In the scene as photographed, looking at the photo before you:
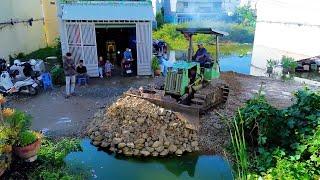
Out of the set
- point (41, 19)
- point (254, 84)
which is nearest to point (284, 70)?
point (254, 84)

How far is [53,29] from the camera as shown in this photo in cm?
2192

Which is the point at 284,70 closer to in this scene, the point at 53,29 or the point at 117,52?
the point at 117,52

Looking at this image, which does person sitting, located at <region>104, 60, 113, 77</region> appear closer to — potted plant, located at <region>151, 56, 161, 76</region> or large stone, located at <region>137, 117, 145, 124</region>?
potted plant, located at <region>151, 56, 161, 76</region>

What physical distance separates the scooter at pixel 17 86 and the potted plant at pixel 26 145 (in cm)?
548

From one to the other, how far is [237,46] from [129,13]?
51.6 feet

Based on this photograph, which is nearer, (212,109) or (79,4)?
(212,109)

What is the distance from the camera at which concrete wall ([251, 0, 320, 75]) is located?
65.5ft

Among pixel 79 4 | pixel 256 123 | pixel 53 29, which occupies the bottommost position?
pixel 256 123

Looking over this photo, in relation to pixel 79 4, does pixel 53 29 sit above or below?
below

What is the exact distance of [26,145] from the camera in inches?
226

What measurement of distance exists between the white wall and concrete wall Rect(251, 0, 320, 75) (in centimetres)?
1322

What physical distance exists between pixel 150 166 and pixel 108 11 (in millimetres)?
7727

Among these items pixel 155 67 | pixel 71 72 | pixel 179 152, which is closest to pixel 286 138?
pixel 179 152

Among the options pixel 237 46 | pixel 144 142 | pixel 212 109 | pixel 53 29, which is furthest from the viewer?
pixel 237 46
